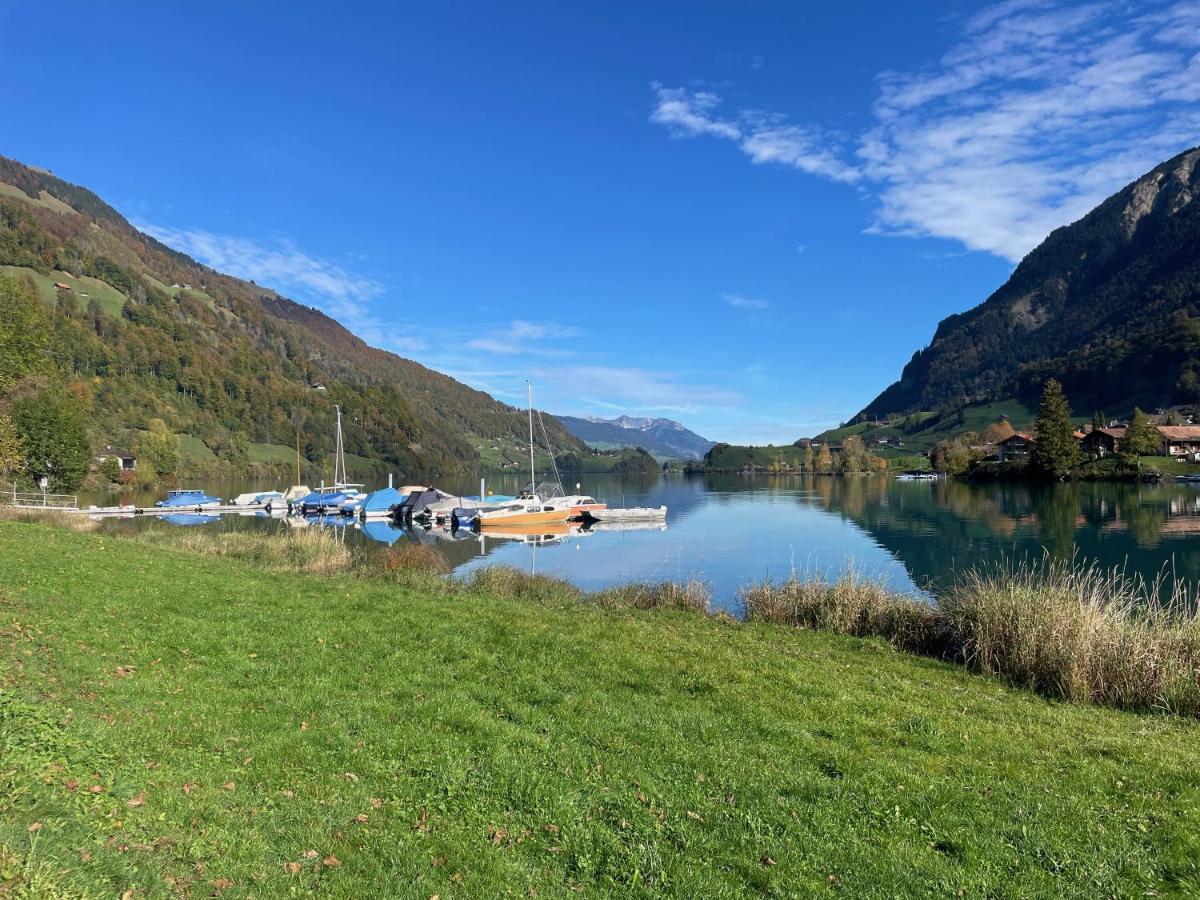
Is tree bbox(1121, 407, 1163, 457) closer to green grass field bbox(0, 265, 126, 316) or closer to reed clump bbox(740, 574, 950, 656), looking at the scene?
reed clump bbox(740, 574, 950, 656)

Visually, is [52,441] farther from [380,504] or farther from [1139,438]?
[1139,438]

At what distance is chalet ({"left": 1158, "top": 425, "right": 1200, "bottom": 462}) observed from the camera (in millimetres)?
114625

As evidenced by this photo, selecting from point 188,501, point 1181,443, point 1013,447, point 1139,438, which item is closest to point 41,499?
point 188,501

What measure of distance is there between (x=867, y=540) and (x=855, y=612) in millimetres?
34020

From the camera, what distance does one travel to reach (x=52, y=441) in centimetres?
6775

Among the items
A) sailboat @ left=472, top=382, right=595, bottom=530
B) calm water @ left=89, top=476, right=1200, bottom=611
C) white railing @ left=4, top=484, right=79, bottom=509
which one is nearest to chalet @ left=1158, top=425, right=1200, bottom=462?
calm water @ left=89, top=476, right=1200, bottom=611

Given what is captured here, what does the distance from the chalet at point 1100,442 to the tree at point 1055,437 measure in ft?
55.5

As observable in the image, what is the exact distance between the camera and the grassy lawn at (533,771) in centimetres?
530

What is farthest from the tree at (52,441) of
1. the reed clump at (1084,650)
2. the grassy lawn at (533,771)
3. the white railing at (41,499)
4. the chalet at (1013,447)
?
the chalet at (1013,447)

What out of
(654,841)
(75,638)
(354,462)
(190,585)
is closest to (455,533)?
(190,585)

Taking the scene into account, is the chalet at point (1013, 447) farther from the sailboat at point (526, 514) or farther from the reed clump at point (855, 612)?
the reed clump at point (855, 612)

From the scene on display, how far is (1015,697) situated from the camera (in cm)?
1145

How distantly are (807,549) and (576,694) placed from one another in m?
37.6

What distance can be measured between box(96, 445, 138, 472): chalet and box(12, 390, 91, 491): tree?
33499 mm
